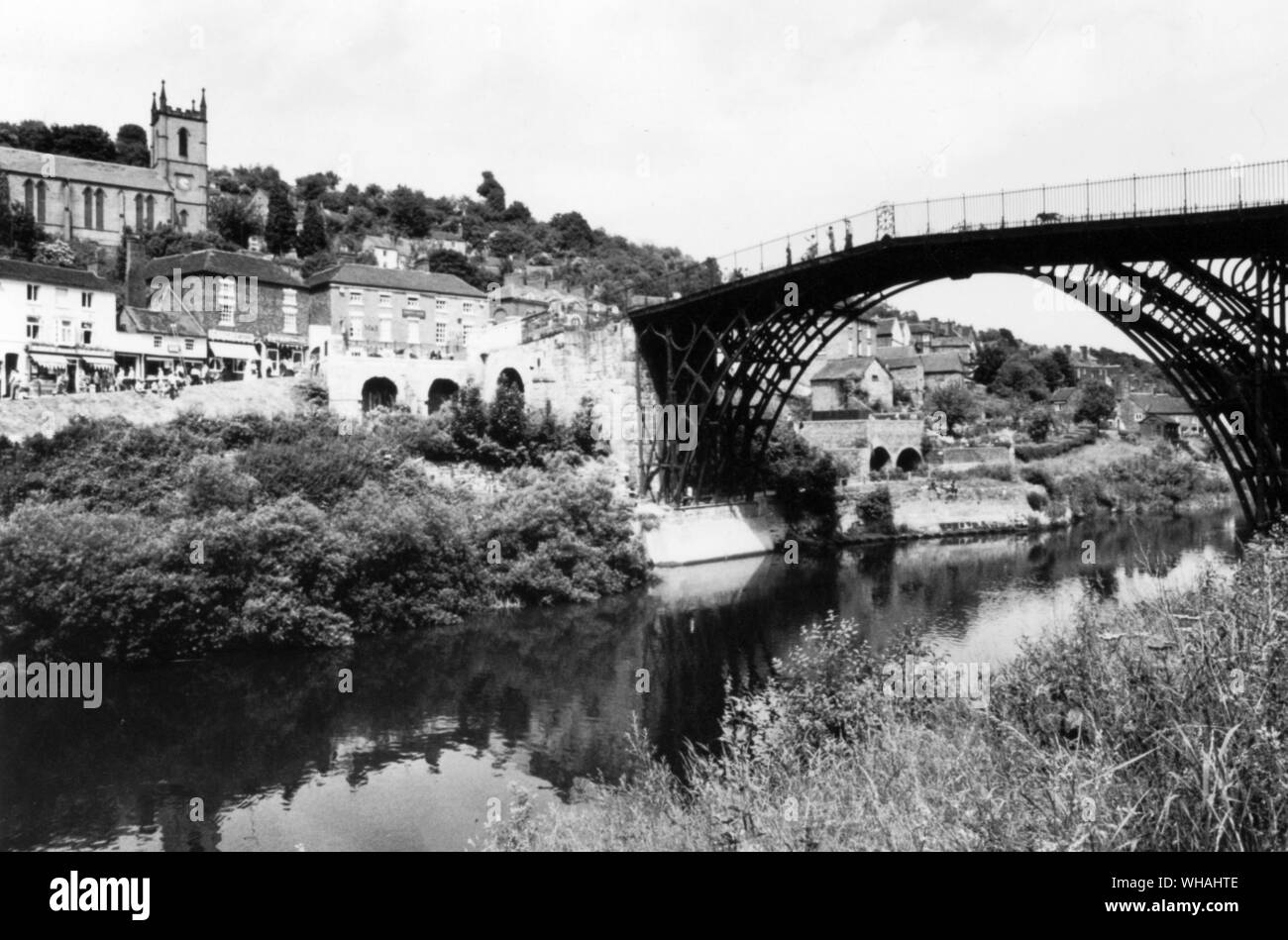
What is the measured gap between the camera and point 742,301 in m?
30.2

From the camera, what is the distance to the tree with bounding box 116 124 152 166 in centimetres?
7650

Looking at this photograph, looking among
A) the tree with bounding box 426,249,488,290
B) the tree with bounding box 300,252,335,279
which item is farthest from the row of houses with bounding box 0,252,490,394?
the tree with bounding box 426,249,488,290

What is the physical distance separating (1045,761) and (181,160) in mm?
71784

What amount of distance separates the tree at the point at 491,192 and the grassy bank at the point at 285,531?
74.9m

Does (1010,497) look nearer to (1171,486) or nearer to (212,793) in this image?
(1171,486)

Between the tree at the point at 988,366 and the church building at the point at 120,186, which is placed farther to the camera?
the tree at the point at 988,366

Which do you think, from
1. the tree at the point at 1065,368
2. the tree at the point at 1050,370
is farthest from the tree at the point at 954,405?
the tree at the point at 1065,368

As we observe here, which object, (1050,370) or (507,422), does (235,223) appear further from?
(1050,370)

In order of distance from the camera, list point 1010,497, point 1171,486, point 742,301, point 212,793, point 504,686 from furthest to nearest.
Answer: point 1171,486 → point 1010,497 → point 742,301 → point 504,686 → point 212,793

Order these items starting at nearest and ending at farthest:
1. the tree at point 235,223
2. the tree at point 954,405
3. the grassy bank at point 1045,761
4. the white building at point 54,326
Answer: the grassy bank at point 1045,761, the white building at point 54,326, the tree at point 954,405, the tree at point 235,223

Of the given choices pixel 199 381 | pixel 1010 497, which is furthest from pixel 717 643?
pixel 1010 497

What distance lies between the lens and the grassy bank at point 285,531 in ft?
58.1

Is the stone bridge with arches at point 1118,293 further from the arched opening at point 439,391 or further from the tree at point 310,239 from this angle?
the tree at point 310,239
